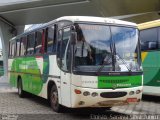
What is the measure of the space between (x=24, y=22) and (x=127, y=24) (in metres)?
27.8

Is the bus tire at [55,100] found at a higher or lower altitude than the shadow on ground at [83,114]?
higher

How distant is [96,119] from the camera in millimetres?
10289

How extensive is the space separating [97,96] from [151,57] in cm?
539

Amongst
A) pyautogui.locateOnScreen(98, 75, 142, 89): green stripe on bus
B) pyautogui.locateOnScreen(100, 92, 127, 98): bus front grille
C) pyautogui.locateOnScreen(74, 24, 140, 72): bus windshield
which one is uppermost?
pyautogui.locateOnScreen(74, 24, 140, 72): bus windshield

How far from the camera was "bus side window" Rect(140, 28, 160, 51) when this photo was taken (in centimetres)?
1471

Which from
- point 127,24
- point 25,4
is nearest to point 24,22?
point 25,4

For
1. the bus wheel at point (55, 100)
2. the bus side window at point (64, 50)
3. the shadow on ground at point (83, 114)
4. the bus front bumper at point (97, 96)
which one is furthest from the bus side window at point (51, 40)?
the bus front bumper at point (97, 96)

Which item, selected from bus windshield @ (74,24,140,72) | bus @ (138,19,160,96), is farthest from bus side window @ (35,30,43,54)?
bus @ (138,19,160,96)

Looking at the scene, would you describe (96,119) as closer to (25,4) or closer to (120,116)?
(120,116)

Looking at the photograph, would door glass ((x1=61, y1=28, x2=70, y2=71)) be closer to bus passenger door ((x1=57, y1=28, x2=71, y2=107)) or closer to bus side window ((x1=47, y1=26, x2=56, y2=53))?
bus passenger door ((x1=57, y1=28, x2=71, y2=107))

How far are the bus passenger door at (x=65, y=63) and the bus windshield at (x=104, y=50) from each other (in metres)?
0.45

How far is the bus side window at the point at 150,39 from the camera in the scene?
14.7 m

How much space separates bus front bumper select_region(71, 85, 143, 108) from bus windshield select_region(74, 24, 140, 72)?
0.52 metres

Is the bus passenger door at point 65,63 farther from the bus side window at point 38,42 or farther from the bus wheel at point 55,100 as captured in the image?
the bus side window at point 38,42
